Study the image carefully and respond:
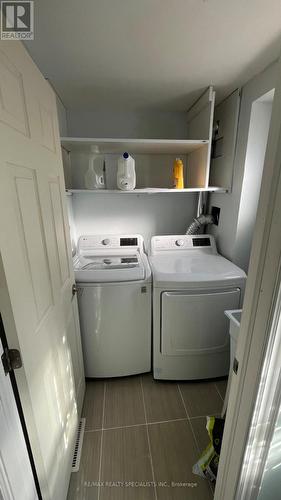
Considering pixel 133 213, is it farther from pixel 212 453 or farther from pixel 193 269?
pixel 212 453

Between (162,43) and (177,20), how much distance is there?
0.17 meters

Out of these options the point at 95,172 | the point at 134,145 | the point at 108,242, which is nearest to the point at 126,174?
the point at 134,145

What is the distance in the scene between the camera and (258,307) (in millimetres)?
662

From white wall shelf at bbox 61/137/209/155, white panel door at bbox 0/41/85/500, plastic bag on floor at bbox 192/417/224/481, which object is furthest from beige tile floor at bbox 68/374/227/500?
white wall shelf at bbox 61/137/209/155

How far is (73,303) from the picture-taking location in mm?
1470

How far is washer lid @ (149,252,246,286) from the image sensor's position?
1582 millimetres

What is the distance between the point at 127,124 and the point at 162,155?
0.43 meters

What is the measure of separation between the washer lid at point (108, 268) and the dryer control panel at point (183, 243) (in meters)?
0.24

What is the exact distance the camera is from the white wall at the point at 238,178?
55.6 inches

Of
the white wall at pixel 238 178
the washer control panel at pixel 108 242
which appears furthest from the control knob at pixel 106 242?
the white wall at pixel 238 178

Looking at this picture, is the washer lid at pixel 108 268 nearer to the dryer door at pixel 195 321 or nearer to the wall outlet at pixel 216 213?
the dryer door at pixel 195 321

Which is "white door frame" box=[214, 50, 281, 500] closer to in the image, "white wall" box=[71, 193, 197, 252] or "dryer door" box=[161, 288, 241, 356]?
"dryer door" box=[161, 288, 241, 356]

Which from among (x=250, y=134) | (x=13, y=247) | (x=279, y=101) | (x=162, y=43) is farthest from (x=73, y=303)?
(x=250, y=134)

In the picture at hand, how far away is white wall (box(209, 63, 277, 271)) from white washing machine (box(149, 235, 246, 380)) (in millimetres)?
226
